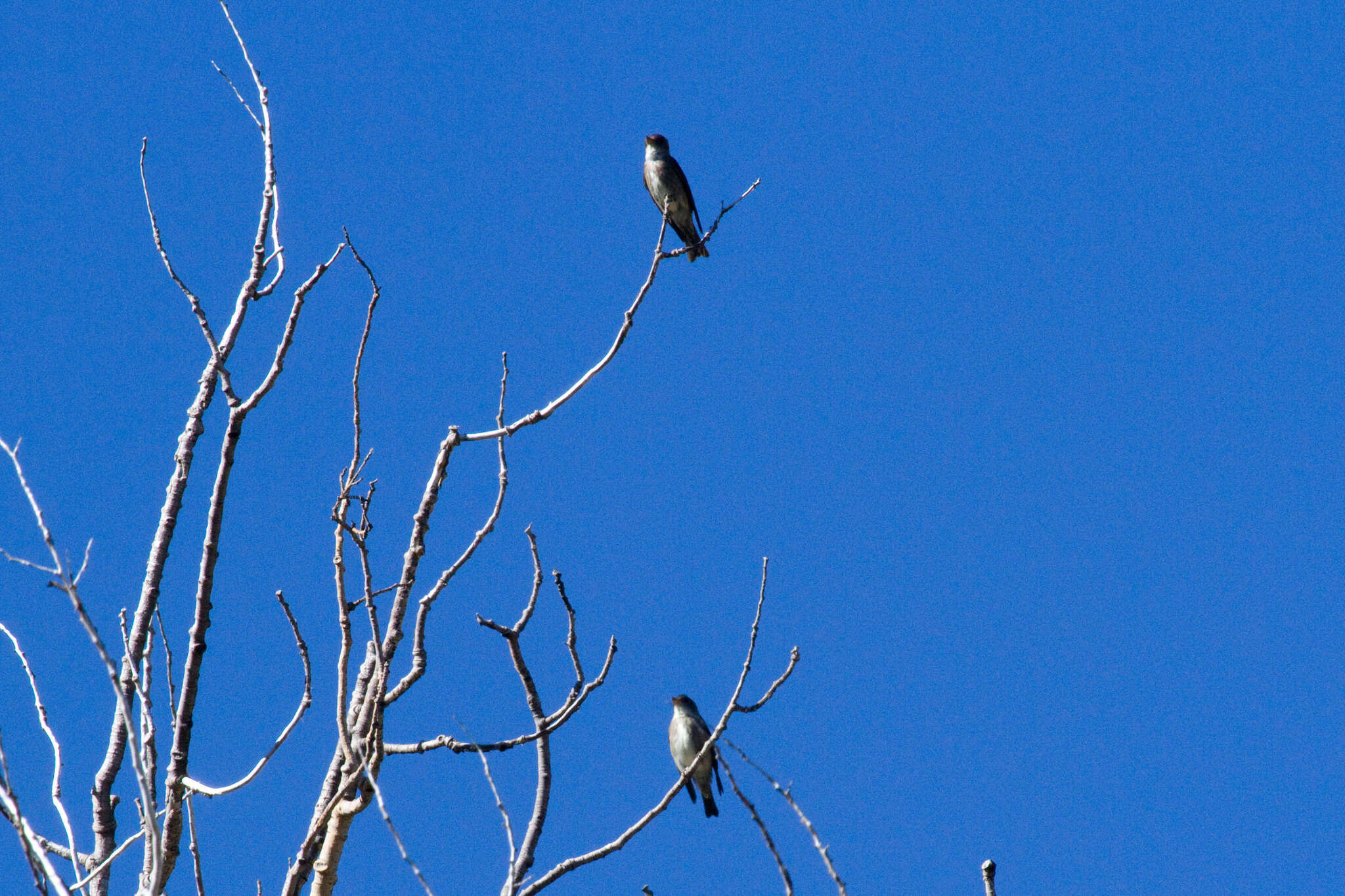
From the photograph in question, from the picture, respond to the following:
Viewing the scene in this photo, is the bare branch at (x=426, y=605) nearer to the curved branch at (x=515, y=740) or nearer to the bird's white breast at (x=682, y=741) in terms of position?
the curved branch at (x=515, y=740)

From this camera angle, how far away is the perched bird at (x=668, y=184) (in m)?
10.4

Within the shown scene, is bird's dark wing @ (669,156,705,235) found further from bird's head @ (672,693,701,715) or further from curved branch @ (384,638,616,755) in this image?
curved branch @ (384,638,616,755)

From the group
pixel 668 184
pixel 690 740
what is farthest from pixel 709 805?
pixel 668 184

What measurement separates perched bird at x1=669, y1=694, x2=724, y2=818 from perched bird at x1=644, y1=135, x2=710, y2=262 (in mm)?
3525

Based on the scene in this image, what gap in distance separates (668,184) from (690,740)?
410cm

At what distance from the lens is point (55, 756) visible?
344cm

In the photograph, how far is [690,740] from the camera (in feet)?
27.9

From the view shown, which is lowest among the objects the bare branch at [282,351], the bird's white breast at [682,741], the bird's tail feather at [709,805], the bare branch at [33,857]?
the bare branch at [33,857]

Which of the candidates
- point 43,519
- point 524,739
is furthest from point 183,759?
point 43,519

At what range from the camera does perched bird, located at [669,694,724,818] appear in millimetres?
8281

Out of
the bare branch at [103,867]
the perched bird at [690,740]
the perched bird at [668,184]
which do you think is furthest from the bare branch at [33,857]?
the perched bird at [668,184]

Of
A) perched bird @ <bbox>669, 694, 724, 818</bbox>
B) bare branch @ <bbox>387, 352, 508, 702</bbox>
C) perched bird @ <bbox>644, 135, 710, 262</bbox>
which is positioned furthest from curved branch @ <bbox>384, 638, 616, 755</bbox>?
perched bird @ <bbox>644, 135, 710, 262</bbox>

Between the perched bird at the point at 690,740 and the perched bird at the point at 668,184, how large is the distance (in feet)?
11.6

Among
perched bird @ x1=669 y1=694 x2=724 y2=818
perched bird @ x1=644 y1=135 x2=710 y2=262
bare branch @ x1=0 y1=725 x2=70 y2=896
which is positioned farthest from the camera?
perched bird @ x1=644 y1=135 x2=710 y2=262
